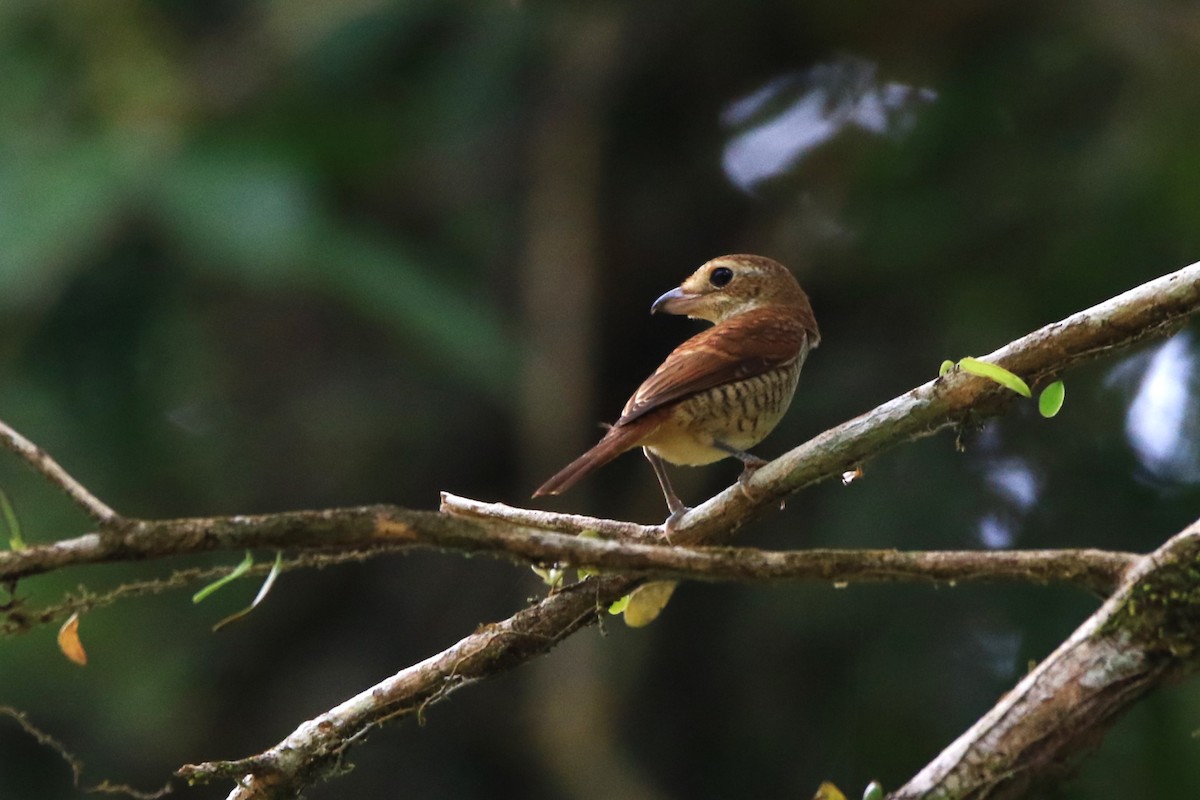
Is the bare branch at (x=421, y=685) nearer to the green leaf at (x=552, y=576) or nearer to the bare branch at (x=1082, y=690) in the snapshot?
the green leaf at (x=552, y=576)

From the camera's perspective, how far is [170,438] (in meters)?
7.12

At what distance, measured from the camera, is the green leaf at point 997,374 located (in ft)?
9.43

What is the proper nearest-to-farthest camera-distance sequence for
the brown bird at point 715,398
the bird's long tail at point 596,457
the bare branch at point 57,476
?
the bare branch at point 57,476 → the bird's long tail at point 596,457 → the brown bird at point 715,398

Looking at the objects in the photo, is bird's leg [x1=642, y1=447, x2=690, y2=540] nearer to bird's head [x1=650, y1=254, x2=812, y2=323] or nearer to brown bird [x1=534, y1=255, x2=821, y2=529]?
brown bird [x1=534, y1=255, x2=821, y2=529]

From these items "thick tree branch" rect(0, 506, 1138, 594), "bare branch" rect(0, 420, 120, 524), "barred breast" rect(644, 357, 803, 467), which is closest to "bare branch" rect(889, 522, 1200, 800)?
"thick tree branch" rect(0, 506, 1138, 594)

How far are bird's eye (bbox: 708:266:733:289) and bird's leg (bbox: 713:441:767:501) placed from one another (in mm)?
1077

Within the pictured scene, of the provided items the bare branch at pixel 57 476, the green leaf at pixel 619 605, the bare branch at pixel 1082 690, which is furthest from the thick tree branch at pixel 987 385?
the bare branch at pixel 57 476

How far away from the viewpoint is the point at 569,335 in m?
7.35

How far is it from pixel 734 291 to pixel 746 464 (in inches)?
56.2

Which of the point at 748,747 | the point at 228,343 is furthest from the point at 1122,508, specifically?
the point at 228,343

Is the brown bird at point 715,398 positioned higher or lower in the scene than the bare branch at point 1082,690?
higher

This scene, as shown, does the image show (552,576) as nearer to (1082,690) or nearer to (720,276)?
(1082,690)

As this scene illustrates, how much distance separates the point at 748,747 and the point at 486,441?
2.14 meters

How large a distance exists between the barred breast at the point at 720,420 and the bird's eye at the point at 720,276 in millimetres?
793
